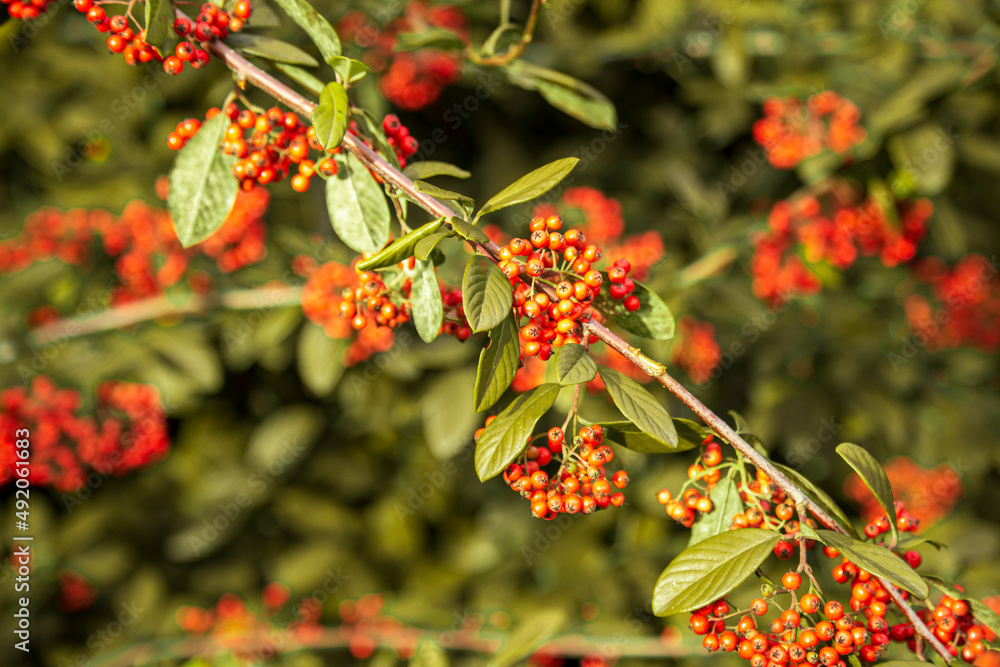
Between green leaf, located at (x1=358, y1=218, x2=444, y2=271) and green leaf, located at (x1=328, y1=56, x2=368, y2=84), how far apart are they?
0.44 m

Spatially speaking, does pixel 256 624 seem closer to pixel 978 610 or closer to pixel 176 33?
pixel 176 33

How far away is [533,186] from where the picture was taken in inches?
Answer: 48.3

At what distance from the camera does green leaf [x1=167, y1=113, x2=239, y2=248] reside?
1.46 m

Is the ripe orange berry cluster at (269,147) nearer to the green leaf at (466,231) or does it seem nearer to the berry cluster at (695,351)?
the green leaf at (466,231)

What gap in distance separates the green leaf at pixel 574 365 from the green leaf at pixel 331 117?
540mm

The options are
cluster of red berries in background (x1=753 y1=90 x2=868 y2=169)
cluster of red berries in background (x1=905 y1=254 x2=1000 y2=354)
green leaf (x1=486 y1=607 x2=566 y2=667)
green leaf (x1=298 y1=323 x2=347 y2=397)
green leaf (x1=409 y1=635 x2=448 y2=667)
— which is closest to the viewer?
green leaf (x1=486 y1=607 x2=566 y2=667)

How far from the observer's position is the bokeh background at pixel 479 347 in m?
3.09

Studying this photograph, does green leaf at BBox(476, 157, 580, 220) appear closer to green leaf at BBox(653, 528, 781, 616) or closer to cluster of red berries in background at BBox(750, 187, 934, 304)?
green leaf at BBox(653, 528, 781, 616)

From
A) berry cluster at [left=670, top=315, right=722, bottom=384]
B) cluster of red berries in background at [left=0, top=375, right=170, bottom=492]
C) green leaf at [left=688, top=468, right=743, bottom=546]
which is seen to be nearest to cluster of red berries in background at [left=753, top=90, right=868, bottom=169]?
berry cluster at [left=670, top=315, right=722, bottom=384]

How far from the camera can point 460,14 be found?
13.0ft

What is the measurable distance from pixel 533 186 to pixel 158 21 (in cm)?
80

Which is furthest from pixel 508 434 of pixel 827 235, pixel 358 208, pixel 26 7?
pixel 827 235

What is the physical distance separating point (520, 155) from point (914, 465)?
3322mm

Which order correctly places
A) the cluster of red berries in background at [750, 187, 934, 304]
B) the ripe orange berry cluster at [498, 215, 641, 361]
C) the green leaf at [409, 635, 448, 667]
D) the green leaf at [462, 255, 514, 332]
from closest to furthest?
the green leaf at [462, 255, 514, 332], the ripe orange berry cluster at [498, 215, 641, 361], the green leaf at [409, 635, 448, 667], the cluster of red berries in background at [750, 187, 934, 304]
